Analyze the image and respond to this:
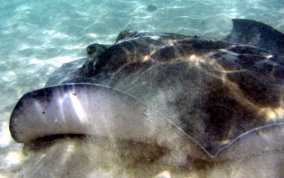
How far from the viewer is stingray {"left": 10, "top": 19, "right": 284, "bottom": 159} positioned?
208cm

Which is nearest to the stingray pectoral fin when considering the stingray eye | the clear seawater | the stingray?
the stingray

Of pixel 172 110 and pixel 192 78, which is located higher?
pixel 192 78

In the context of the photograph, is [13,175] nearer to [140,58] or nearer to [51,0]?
[140,58]

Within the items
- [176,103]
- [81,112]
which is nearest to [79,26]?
[81,112]

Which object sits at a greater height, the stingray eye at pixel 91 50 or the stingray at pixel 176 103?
the stingray eye at pixel 91 50

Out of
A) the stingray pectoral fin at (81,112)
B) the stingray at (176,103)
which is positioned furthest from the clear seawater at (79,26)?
the stingray at (176,103)

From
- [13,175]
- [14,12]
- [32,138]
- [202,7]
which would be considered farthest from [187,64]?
[14,12]

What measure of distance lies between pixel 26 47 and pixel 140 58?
11981mm

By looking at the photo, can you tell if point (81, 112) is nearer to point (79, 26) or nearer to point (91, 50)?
point (91, 50)

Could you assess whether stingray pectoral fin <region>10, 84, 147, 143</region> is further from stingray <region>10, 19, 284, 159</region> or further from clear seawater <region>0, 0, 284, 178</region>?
clear seawater <region>0, 0, 284, 178</region>

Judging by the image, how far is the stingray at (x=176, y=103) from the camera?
2.08m

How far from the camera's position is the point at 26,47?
12.2 meters

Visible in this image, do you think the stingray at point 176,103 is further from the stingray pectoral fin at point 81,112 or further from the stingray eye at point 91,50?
the stingray eye at point 91,50

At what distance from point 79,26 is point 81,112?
13647 millimetres
